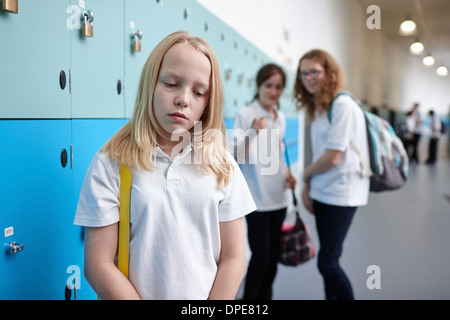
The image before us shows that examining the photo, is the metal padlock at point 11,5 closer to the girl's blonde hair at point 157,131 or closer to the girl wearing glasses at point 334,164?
the girl's blonde hair at point 157,131

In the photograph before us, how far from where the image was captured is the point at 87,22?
3.80 feet

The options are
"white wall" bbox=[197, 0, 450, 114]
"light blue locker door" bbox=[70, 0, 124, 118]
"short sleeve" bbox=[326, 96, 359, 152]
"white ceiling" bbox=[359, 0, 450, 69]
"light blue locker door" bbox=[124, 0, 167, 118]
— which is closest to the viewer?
"light blue locker door" bbox=[70, 0, 124, 118]

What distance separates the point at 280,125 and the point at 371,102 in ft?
26.7

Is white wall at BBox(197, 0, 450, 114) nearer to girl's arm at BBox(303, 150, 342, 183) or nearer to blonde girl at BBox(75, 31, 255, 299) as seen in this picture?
girl's arm at BBox(303, 150, 342, 183)

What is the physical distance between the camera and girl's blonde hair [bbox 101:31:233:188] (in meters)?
0.85

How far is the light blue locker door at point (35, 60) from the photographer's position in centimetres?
90

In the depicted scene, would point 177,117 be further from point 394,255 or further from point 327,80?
point 394,255

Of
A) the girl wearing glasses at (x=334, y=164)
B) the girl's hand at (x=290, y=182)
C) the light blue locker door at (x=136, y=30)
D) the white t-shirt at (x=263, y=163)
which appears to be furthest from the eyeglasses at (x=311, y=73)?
the light blue locker door at (x=136, y=30)

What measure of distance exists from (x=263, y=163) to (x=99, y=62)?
1025 mm

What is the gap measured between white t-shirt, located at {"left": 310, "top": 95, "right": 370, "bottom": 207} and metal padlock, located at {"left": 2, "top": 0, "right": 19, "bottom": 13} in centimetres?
143

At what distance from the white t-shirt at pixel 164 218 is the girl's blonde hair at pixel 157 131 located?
0.09 feet

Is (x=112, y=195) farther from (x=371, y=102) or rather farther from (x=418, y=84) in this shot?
(x=418, y=84)

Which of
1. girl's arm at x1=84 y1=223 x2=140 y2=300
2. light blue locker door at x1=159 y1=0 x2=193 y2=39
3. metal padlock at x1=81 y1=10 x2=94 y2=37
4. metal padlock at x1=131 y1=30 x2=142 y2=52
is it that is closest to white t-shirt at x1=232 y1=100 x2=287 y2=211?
light blue locker door at x1=159 y1=0 x2=193 y2=39

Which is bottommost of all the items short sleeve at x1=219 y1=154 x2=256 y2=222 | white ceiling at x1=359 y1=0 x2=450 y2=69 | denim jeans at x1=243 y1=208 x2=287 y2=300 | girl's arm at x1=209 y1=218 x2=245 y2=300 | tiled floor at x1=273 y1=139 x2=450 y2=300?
tiled floor at x1=273 y1=139 x2=450 y2=300
